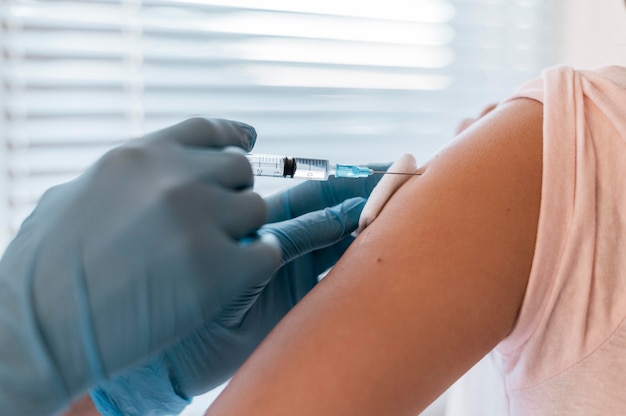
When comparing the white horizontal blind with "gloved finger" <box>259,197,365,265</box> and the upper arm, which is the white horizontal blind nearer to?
"gloved finger" <box>259,197,365,265</box>

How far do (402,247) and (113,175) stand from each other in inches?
14.6

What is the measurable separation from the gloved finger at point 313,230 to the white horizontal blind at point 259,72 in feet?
2.44

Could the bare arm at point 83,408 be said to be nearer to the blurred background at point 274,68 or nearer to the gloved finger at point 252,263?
the gloved finger at point 252,263

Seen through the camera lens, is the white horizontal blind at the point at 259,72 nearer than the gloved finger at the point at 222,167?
No

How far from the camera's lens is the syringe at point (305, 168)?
87 centimetres

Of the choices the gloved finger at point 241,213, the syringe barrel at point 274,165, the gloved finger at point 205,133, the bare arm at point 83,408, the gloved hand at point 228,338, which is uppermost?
the gloved finger at point 205,133

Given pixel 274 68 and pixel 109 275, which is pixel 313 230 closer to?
pixel 109 275

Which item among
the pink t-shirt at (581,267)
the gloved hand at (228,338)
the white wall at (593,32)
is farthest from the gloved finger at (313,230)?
the white wall at (593,32)

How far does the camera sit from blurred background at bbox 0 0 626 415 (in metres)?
1.35

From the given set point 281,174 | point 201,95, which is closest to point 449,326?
point 281,174

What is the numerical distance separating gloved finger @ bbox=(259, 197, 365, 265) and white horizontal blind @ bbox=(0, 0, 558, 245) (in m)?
0.74

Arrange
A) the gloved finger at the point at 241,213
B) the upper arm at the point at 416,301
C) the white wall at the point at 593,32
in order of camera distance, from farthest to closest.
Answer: the white wall at the point at 593,32
the gloved finger at the point at 241,213
the upper arm at the point at 416,301

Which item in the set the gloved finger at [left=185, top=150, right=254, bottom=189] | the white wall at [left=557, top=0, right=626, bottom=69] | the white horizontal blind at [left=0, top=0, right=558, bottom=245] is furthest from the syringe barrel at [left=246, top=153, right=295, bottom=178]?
the white wall at [left=557, top=0, right=626, bottom=69]

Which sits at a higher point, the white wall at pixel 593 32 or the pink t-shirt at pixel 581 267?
the white wall at pixel 593 32
